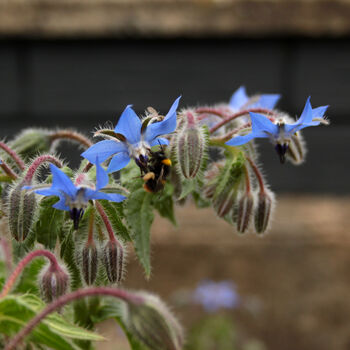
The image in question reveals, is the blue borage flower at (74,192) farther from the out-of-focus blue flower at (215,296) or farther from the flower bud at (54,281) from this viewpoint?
the out-of-focus blue flower at (215,296)

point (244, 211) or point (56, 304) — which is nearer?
point (56, 304)

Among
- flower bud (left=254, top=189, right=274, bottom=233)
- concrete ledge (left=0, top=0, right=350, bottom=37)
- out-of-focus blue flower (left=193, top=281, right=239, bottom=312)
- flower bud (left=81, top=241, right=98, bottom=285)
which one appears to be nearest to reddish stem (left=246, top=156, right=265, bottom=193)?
flower bud (left=254, top=189, right=274, bottom=233)

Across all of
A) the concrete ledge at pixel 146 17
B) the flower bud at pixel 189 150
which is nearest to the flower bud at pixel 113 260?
the flower bud at pixel 189 150

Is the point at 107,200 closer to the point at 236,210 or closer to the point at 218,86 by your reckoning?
the point at 236,210

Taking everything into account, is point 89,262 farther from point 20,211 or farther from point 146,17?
point 146,17

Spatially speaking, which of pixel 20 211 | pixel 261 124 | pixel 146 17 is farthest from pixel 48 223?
pixel 146 17

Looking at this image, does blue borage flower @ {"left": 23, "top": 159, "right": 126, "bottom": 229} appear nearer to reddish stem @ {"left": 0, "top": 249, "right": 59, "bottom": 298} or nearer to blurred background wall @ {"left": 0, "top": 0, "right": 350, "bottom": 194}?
reddish stem @ {"left": 0, "top": 249, "right": 59, "bottom": 298}
